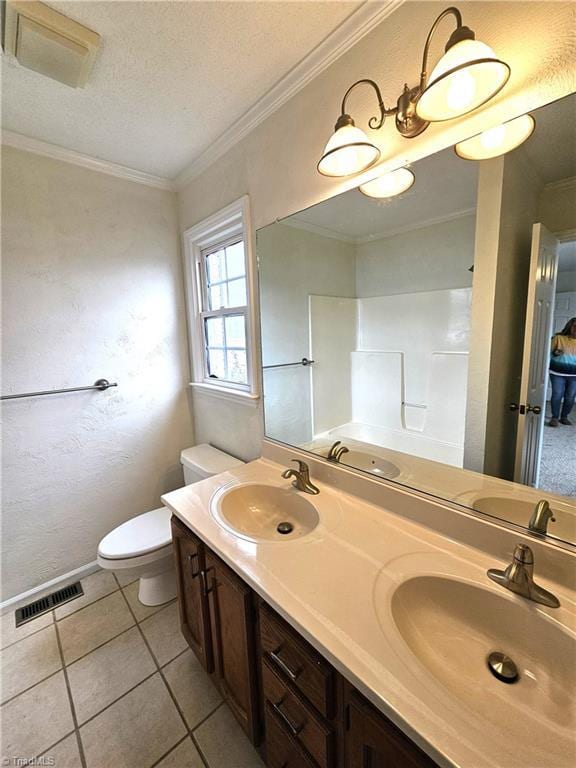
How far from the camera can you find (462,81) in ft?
2.54

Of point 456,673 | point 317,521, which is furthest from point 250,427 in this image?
point 456,673

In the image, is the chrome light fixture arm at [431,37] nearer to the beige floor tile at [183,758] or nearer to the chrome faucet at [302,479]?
the chrome faucet at [302,479]

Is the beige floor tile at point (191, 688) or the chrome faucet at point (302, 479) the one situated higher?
the chrome faucet at point (302, 479)

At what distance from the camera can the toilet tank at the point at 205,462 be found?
181 cm

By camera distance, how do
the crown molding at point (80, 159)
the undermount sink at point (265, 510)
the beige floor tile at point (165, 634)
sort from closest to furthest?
the undermount sink at point (265, 510) < the beige floor tile at point (165, 634) < the crown molding at point (80, 159)

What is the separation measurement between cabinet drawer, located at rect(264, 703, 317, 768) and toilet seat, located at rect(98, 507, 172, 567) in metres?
0.88

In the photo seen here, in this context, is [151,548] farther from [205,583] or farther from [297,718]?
[297,718]

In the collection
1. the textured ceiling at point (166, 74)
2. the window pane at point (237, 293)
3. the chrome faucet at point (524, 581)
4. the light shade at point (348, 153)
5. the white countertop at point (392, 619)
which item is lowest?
the white countertop at point (392, 619)

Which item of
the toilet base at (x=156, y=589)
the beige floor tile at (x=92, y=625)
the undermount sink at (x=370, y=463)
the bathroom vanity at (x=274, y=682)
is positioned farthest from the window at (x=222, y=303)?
the beige floor tile at (x=92, y=625)

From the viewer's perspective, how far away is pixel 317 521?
1083mm

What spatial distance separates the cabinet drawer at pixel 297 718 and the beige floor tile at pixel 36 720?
926 mm

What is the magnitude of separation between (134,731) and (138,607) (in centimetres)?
60

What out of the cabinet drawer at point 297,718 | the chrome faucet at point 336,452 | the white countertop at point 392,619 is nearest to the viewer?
the white countertop at point 392,619

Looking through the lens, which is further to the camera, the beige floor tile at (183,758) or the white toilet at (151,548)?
the white toilet at (151,548)
